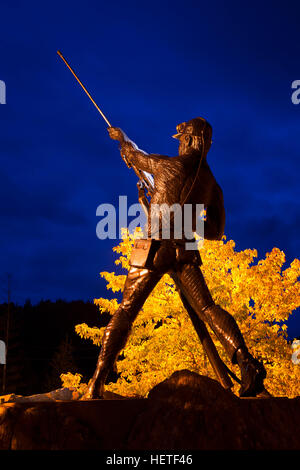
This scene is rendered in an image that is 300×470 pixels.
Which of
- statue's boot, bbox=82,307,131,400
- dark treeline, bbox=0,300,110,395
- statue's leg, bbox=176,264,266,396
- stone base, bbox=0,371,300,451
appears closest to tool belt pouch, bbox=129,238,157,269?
statue's leg, bbox=176,264,266,396

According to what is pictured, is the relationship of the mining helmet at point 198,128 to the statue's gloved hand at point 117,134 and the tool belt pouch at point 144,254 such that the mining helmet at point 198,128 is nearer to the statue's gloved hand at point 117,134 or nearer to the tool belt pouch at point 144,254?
the statue's gloved hand at point 117,134

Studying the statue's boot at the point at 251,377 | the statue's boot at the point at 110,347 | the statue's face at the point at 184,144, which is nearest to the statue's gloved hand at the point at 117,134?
the statue's face at the point at 184,144

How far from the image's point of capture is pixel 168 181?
5086 mm

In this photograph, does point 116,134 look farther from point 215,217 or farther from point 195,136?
point 215,217

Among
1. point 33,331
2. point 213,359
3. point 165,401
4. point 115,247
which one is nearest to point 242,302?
point 115,247

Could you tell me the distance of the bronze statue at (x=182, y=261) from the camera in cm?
454

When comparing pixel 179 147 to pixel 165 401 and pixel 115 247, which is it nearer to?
pixel 165 401

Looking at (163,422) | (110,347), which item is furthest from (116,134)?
(163,422)

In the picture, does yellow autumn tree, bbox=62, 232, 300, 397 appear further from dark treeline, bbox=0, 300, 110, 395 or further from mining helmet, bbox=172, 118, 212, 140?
dark treeline, bbox=0, 300, 110, 395

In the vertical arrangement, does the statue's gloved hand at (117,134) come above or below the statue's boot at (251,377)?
above

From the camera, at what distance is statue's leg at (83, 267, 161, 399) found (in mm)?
4469

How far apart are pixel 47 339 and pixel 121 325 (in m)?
33.1

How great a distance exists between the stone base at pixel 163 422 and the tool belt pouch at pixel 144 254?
1.25m
